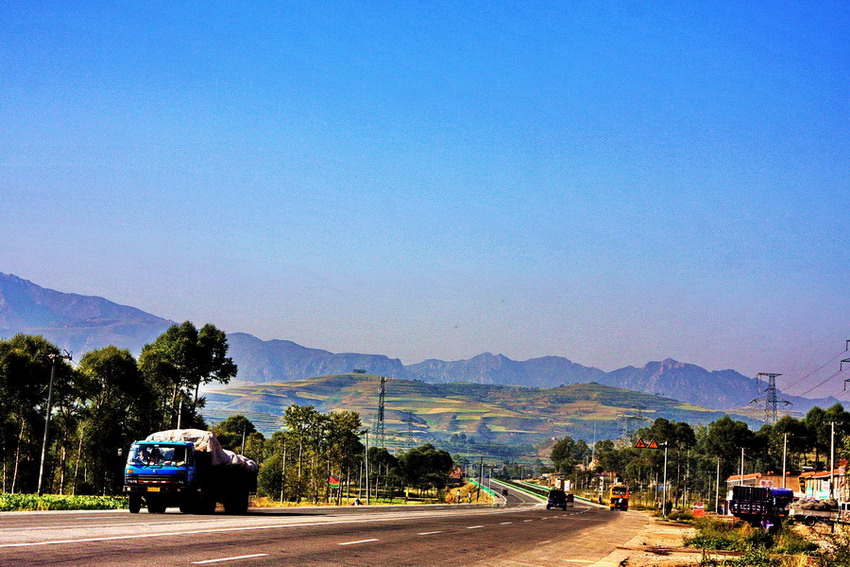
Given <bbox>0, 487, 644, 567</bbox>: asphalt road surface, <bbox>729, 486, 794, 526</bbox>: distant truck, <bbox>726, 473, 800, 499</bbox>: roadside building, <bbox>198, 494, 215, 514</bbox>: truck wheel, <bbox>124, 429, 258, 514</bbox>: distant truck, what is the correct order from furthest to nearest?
<bbox>726, 473, 800, 499</bbox>: roadside building
<bbox>729, 486, 794, 526</bbox>: distant truck
<bbox>198, 494, 215, 514</bbox>: truck wheel
<bbox>124, 429, 258, 514</bbox>: distant truck
<bbox>0, 487, 644, 567</bbox>: asphalt road surface

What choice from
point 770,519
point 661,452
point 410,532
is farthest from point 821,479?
point 410,532

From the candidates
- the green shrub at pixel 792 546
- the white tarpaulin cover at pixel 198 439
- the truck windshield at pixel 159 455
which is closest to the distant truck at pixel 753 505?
the green shrub at pixel 792 546

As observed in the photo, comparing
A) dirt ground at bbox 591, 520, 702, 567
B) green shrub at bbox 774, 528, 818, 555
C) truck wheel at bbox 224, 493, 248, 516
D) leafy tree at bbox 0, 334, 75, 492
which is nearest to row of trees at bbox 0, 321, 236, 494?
leafy tree at bbox 0, 334, 75, 492

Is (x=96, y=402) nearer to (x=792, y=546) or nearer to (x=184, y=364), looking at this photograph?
(x=184, y=364)

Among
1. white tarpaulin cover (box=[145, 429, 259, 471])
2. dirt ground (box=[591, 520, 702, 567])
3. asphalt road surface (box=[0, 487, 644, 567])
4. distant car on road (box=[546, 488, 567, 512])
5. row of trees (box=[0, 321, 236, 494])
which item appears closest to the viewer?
asphalt road surface (box=[0, 487, 644, 567])

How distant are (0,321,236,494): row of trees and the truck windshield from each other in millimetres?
38394

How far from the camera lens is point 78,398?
85375 millimetres

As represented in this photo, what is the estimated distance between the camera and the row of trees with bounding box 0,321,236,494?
7762 cm

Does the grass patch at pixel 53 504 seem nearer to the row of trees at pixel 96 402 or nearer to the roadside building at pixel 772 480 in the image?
the row of trees at pixel 96 402

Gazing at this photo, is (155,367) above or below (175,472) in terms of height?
above

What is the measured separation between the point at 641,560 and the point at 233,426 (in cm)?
15448

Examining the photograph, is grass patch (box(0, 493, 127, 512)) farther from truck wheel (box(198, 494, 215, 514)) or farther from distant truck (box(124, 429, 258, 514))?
truck wheel (box(198, 494, 215, 514))

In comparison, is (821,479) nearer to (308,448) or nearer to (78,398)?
(308,448)

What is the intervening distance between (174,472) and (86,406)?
54.8 meters
